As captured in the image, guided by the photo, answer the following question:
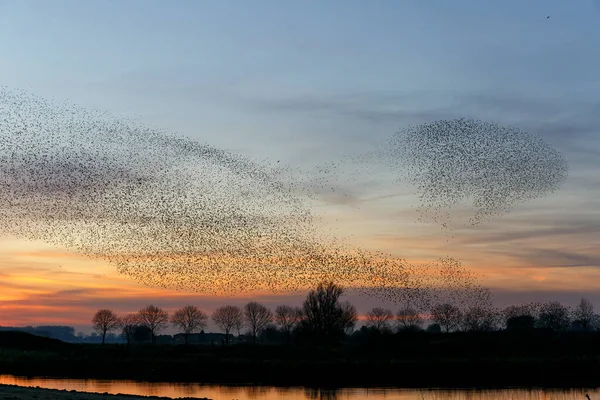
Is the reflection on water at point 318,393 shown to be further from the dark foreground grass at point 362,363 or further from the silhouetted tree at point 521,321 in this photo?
the silhouetted tree at point 521,321

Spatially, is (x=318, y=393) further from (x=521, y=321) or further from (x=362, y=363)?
(x=521, y=321)

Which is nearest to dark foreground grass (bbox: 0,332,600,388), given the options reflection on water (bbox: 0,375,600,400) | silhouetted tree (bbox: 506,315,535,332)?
reflection on water (bbox: 0,375,600,400)

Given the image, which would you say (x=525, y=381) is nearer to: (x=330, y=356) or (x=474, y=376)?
(x=474, y=376)

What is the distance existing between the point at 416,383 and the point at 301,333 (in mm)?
82467

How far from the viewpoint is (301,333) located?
15588 centimetres

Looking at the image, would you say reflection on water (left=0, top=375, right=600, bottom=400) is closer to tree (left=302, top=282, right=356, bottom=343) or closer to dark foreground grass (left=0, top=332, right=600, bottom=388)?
dark foreground grass (left=0, top=332, right=600, bottom=388)

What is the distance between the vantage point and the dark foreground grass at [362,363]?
266 ft

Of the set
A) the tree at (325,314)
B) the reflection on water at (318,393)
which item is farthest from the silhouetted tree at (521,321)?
the reflection on water at (318,393)

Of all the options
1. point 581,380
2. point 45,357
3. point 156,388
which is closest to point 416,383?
point 581,380

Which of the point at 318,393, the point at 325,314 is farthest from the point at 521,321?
the point at 318,393

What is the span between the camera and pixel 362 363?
344 feet

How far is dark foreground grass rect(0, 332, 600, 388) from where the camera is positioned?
266ft

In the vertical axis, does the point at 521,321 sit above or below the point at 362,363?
above

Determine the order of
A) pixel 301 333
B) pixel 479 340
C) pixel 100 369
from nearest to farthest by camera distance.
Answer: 1. pixel 100 369
2. pixel 479 340
3. pixel 301 333
